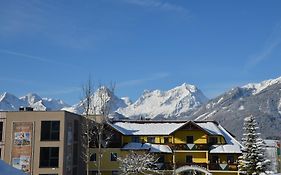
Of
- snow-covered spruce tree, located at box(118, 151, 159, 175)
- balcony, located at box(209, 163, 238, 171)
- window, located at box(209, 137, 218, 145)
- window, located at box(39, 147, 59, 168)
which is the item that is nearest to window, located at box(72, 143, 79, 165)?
window, located at box(39, 147, 59, 168)

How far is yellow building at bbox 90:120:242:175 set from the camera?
4859 centimetres

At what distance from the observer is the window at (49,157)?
1693 inches

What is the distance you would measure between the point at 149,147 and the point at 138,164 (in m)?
3.82

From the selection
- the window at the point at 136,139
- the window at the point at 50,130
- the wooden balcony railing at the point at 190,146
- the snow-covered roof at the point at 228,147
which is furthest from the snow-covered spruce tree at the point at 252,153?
the window at the point at 50,130

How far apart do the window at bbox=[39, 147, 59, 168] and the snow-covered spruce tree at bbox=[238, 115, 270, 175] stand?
19.3 m

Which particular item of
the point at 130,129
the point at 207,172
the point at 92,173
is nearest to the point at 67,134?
the point at 92,173

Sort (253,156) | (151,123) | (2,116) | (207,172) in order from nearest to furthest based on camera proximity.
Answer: (253,156) < (2,116) < (207,172) < (151,123)

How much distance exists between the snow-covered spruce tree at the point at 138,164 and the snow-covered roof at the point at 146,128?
439 cm

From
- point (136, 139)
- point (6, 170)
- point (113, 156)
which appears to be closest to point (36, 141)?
point (113, 156)

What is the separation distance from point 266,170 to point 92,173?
1961 centimetres

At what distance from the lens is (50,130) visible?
4375 cm

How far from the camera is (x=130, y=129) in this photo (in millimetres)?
53062

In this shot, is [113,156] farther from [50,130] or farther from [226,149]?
[226,149]

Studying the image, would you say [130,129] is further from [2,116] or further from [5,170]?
[5,170]
